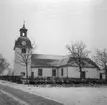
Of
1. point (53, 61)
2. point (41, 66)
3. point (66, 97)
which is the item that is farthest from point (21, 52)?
point (66, 97)

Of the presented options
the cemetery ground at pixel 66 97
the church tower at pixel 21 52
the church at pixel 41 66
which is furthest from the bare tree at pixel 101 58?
the cemetery ground at pixel 66 97

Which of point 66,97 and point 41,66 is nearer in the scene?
point 66,97

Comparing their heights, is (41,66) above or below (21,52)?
below

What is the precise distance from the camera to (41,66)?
4969 centimetres

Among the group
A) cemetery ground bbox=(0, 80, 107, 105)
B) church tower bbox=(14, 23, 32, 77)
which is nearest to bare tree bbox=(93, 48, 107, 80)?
church tower bbox=(14, 23, 32, 77)

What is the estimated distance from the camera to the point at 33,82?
1140 inches

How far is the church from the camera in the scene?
46875 millimetres

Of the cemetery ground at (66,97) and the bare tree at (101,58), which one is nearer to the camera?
the cemetery ground at (66,97)

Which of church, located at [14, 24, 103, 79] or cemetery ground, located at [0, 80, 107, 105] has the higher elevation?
church, located at [14, 24, 103, 79]

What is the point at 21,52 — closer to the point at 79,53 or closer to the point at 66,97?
the point at 79,53

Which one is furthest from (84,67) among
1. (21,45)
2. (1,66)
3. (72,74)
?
(1,66)

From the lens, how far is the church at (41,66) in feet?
154

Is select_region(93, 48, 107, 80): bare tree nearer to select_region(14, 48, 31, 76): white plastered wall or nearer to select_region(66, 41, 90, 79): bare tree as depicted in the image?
select_region(66, 41, 90, 79): bare tree

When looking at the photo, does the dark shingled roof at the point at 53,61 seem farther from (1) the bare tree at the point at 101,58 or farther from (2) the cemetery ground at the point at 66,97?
(2) the cemetery ground at the point at 66,97
